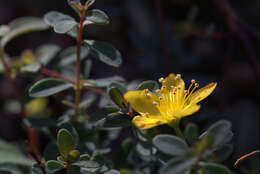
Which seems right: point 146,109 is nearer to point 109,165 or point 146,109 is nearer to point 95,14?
point 109,165

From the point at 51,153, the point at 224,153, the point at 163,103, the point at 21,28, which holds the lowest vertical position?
the point at 51,153

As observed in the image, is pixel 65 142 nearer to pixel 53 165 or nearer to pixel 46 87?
pixel 53 165

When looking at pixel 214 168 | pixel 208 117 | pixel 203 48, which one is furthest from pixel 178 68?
pixel 214 168

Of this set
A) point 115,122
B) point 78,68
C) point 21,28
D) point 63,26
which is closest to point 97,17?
point 63,26

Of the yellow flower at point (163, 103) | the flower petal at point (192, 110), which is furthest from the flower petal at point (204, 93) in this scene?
the flower petal at point (192, 110)

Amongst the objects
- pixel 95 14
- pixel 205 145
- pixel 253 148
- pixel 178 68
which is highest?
pixel 95 14

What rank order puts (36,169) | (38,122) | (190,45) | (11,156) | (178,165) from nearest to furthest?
(178,165) → (36,169) → (38,122) → (11,156) → (190,45)
